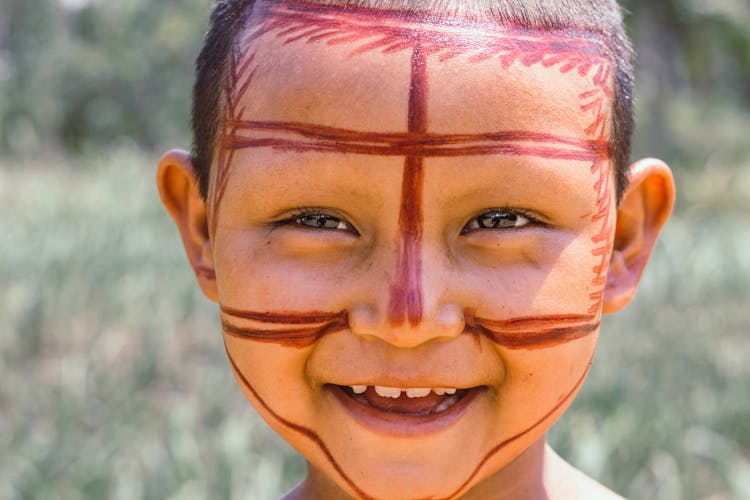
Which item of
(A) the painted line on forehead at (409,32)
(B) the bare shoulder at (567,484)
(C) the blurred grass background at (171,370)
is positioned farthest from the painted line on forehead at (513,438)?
(C) the blurred grass background at (171,370)

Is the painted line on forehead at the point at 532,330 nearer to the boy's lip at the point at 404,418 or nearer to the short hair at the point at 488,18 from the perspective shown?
the boy's lip at the point at 404,418

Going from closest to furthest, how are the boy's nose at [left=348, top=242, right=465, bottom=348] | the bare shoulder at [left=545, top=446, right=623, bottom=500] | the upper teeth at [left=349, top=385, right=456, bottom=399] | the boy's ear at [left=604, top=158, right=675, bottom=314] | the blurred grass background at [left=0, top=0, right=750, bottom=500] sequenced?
1. the boy's nose at [left=348, top=242, right=465, bottom=348]
2. the upper teeth at [left=349, top=385, right=456, bottom=399]
3. the boy's ear at [left=604, top=158, right=675, bottom=314]
4. the bare shoulder at [left=545, top=446, right=623, bottom=500]
5. the blurred grass background at [left=0, top=0, right=750, bottom=500]

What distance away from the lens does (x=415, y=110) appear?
4.63 feet

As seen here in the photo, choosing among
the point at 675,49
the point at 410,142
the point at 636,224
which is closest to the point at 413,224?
the point at 410,142

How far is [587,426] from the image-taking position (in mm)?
3496

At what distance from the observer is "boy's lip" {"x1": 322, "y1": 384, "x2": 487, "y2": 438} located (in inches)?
58.2

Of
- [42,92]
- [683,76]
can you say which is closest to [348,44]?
[42,92]

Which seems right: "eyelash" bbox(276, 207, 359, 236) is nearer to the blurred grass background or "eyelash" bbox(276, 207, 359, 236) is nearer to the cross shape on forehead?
the cross shape on forehead

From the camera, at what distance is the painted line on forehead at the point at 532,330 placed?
1465 millimetres

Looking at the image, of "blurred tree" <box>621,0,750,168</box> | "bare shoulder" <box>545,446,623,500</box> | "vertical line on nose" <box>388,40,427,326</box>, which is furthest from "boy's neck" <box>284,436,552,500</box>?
"blurred tree" <box>621,0,750,168</box>

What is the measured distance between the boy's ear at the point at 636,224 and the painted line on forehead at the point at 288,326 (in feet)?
1.84

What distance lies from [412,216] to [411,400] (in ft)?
1.00

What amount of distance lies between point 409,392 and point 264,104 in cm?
51

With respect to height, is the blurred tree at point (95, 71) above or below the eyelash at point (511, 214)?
below
